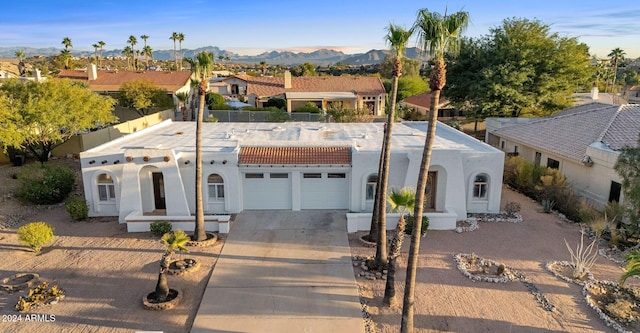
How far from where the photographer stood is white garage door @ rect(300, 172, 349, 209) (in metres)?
19.7

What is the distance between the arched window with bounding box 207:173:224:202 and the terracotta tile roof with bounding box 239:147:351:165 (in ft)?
4.45

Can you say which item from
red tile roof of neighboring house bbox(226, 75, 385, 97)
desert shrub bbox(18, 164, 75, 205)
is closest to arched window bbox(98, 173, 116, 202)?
desert shrub bbox(18, 164, 75, 205)

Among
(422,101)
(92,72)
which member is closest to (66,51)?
(92,72)

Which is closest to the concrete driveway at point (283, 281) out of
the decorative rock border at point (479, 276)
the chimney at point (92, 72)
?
the decorative rock border at point (479, 276)

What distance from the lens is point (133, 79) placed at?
52.2 meters

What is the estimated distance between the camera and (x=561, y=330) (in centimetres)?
1091

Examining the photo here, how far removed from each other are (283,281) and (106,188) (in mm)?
10773

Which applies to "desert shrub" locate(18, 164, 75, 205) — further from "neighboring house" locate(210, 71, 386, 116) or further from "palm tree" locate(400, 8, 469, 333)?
"neighboring house" locate(210, 71, 386, 116)

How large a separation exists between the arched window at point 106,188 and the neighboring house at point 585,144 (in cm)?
2295

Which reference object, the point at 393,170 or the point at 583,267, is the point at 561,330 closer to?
the point at 583,267

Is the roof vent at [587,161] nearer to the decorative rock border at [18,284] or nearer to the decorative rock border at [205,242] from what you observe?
the decorative rock border at [205,242]

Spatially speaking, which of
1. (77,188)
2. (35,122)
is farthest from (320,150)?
(35,122)

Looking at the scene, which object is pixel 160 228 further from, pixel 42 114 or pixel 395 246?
pixel 42 114

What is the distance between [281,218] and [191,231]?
12.9ft
